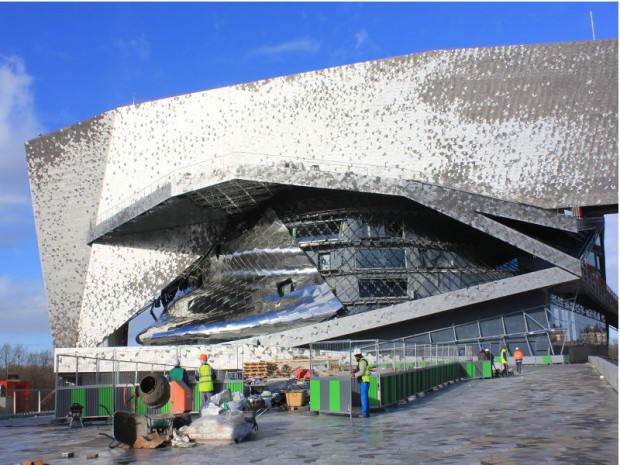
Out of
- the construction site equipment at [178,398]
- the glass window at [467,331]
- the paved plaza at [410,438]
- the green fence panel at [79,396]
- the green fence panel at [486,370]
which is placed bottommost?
the green fence panel at [486,370]

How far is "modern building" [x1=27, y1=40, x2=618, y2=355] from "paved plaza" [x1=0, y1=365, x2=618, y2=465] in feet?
61.8

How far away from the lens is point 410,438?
39.6 feet

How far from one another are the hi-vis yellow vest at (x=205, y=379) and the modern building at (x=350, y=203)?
20451 mm

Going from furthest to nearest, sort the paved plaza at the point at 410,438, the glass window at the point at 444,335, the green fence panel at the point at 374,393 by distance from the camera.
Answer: the glass window at the point at 444,335 < the green fence panel at the point at 374,393 < the paved plaza at the point at 410,438

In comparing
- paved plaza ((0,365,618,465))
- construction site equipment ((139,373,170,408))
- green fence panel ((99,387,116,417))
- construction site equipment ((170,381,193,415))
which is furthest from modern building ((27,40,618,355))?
construction site equipment ((139,373,170,408))

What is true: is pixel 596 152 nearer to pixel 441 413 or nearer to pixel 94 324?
pixel 441 413

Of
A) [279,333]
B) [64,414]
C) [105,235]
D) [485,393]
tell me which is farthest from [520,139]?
[64,414]

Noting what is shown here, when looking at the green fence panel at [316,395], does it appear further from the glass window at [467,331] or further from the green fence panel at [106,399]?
the glass window at [467,331]

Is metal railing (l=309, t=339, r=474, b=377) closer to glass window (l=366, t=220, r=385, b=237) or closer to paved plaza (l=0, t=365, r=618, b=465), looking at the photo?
paved plaza (l=0, t=365, r=618, b=465)

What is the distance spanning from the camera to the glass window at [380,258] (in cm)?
3991

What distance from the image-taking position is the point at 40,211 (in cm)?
4506

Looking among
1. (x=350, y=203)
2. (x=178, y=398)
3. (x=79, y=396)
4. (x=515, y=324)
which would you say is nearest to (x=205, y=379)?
(x=178, y=398)

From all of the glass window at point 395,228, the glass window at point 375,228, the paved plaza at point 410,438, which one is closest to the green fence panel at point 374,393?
the paved plaza at point 410,438

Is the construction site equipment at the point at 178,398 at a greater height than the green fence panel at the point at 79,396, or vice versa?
the construction site equipment at the point at 178,398
